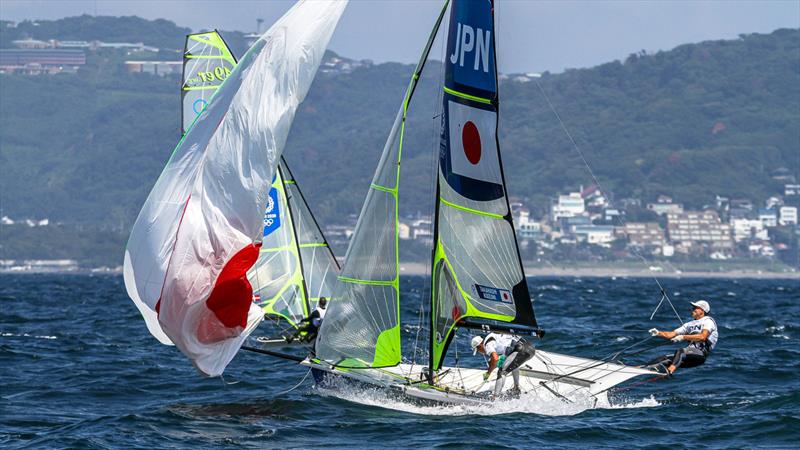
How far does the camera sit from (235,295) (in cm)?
1759

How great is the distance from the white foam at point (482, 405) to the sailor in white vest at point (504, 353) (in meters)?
0.23

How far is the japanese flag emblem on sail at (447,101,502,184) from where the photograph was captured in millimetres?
17781

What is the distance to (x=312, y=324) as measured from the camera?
2358cm

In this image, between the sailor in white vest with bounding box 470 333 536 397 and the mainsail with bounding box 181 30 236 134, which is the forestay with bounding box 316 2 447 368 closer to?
the sailor in white vest with bounding box 470 333 536 397

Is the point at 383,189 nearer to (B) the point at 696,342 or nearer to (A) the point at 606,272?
(B) the point at 696,342

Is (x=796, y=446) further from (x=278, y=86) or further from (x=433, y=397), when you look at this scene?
(x=278, y=86)

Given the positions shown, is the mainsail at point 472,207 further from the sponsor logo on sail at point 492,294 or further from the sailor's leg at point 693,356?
the sailor's leg at point 693,356

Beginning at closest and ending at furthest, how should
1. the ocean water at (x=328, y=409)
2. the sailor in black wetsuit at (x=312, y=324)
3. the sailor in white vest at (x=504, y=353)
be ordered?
1. the ocean water at (x=328, y=409)
2. the sailor in white vest at (x=504, y=353)
3. the sailor in black wetsuit at (x=312, y=324)

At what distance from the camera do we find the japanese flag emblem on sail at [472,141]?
17781mm

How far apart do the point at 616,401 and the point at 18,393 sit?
933cm

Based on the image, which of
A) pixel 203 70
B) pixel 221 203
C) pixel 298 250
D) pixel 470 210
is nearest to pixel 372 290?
pixel 470 210

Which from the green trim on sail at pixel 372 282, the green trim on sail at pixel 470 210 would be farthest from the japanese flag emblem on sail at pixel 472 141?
the green trim on sail at pixel 372 282

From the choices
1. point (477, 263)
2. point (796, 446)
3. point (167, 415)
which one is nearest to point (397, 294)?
point (477, 263)

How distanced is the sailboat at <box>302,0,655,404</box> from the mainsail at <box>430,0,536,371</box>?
0.01 m
